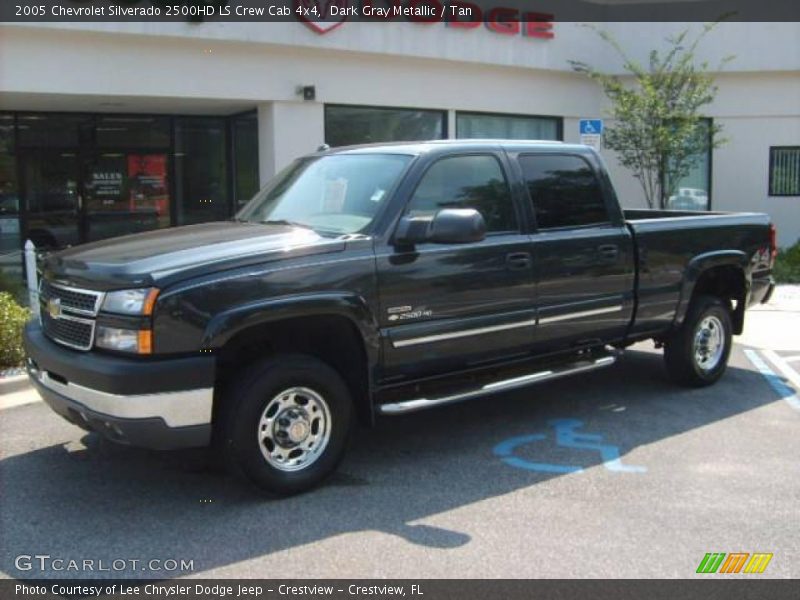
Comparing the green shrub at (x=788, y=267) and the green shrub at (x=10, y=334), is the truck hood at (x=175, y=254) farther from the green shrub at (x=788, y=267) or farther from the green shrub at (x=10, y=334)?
the green shrub at (x=788, y=267)

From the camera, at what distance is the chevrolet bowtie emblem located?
15.6 feet

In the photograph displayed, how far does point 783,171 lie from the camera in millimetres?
17812

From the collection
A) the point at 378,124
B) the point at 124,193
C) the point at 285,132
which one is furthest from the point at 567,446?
the point at 124,193

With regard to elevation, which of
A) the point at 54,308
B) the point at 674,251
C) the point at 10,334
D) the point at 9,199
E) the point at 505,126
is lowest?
the point at 10,334

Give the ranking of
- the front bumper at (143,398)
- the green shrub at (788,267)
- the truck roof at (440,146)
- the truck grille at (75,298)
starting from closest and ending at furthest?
1. the front bumper at (143,398)
2. the truck grille at (75,298)
3. the truck roof at (440,146)
4. the green shrub at (788,267)

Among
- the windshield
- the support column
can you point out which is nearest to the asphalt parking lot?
the windshield

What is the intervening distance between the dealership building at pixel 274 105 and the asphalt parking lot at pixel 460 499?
6.99m

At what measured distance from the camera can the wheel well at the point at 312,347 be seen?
462cm

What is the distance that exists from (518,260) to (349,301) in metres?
1.41

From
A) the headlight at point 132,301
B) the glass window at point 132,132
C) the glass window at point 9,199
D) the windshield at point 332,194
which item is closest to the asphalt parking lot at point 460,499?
the headlight at point 132,301

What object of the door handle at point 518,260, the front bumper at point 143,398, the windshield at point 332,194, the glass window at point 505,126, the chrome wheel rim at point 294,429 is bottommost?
the chrome wheel rim at point 294,429

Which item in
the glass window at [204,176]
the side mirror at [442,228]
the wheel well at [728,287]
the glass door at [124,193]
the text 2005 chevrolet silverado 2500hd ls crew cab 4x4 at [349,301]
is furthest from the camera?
the glass window at [204,176]

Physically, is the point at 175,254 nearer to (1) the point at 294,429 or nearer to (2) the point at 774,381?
(1) the point at 294,429

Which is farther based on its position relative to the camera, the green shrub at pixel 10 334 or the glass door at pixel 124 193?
the glass door at pixel 124 193
